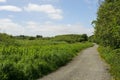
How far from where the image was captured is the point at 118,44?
24.0 metres

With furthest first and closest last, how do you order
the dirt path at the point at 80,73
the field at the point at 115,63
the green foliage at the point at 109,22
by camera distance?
the green foliage at the point at 109,22, the field at the point at 115,63, the dirt path at the point at 80,73

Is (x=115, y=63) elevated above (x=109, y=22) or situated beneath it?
situated beneath

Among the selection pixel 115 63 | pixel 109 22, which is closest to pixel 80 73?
pixel 115 63

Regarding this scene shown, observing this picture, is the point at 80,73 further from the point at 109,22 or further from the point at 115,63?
the point at 109,22

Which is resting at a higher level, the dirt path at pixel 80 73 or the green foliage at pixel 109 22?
the green foliage at pixel 109 22

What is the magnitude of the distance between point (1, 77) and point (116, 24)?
29.2ft

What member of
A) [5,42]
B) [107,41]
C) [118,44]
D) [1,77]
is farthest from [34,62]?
[5,42]

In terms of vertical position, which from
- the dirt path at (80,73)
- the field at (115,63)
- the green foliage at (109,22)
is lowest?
the dirt path at (80,73)

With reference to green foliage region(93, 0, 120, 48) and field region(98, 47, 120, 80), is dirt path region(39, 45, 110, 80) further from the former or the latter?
green foliage region(93, 0, 120, 48)

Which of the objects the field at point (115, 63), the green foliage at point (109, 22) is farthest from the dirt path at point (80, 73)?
the green foliage at point (109, 22)

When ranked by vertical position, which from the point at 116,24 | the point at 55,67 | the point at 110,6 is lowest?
the point at 55,67

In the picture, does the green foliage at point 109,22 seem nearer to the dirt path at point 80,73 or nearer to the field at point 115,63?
the field at point 115,63

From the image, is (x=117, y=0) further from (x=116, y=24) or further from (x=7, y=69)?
(x=7, y=69)

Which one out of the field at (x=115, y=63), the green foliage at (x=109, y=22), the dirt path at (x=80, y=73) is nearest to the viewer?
the dirt path at (x=80, y=73)
